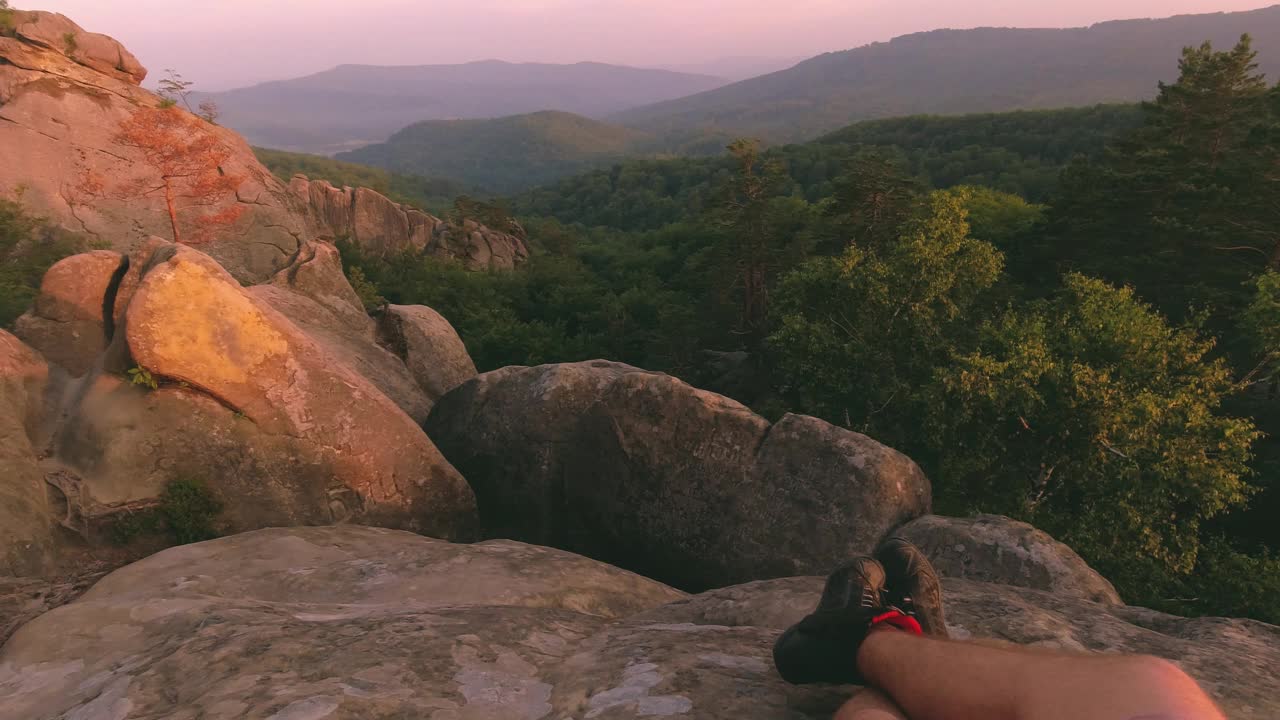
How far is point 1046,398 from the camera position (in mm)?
16688

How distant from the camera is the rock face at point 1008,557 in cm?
957

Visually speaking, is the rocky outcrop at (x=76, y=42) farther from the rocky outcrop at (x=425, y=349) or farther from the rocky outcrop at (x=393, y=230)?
the rocky outcrop at (x=425, y=349)

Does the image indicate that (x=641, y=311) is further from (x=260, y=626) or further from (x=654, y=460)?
(x=260, y=626)

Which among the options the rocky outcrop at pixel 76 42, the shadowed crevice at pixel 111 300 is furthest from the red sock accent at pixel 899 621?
the rocky outcrop at pixel 76 42

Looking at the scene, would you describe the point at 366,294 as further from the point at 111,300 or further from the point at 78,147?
the point at 111,300

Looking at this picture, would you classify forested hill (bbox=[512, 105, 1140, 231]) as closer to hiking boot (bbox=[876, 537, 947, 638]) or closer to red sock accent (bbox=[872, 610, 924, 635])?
hiking boot (bbox=[876, 537, 947, 638])

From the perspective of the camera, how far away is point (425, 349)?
800 inches

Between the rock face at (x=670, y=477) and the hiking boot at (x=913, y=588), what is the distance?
6.28 m

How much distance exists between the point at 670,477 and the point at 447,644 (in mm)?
8385

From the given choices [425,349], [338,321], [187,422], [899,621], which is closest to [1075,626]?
[899,621]

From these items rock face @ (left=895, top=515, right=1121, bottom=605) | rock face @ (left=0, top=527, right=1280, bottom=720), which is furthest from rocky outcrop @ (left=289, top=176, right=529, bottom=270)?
rock face @ (left=895, top=515, right=1121, bottom=605)

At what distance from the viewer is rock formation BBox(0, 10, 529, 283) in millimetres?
29719

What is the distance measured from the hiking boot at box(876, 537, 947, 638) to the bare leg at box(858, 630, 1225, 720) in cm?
109

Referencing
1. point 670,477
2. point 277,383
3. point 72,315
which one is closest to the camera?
point 277,383
